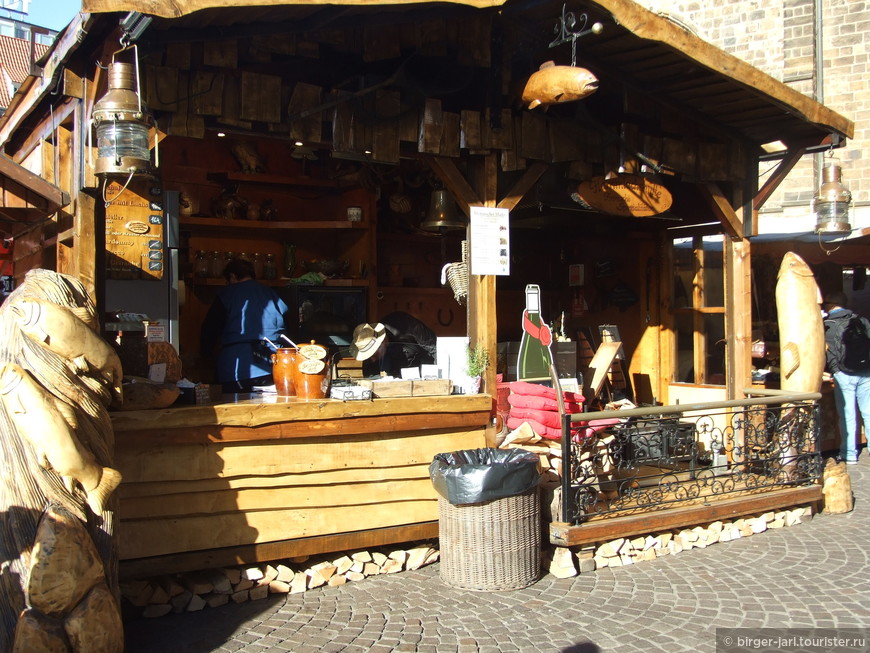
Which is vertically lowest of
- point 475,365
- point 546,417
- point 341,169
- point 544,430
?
point 544,430

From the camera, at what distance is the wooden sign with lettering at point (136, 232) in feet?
18.2

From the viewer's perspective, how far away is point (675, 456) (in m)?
6.38

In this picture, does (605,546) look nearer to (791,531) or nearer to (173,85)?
(791,531)

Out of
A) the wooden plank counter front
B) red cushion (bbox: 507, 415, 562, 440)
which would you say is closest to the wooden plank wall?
the wooden plank counter front

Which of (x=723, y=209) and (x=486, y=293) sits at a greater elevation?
(x=723, y=209)

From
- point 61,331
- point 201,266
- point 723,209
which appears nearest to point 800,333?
point 723,209

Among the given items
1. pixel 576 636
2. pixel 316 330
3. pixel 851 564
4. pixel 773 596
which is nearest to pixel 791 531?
pixel 851 564

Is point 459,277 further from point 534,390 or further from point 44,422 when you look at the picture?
point 44,422

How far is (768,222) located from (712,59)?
14.8 metres

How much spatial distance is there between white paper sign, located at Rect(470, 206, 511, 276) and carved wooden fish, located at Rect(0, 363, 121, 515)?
3250 mm

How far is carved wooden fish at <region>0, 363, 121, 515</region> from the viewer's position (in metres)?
3.83

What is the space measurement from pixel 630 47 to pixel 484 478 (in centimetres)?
371

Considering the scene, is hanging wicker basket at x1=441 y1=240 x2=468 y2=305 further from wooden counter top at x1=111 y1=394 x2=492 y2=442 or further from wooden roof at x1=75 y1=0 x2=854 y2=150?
wooden roof at x1=75 y1=0 x2=854 y2=150

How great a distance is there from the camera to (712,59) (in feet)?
21.0
